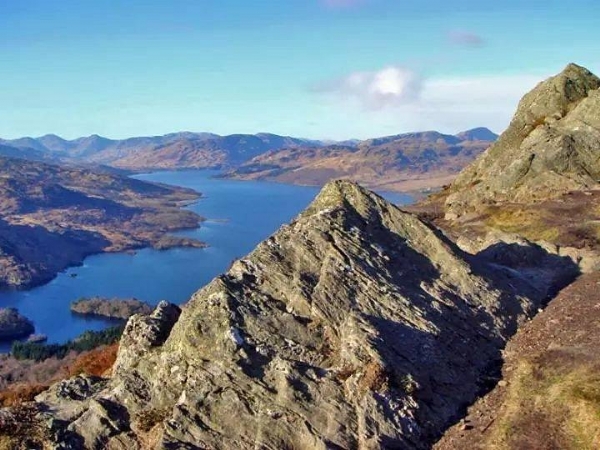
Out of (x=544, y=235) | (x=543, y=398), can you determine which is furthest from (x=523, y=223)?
(x=543, y=398)

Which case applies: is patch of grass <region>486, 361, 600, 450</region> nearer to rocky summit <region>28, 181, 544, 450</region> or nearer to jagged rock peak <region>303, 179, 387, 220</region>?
rocky summit <region>28, 181, 544, 450</region>

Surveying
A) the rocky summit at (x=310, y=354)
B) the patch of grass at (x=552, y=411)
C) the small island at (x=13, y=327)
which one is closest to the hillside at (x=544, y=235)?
the patch of grass at (x=552, y=411)

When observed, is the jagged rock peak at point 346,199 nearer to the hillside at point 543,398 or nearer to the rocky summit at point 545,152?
the hillside at point 543,398

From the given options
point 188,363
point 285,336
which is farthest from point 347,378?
point 188,363

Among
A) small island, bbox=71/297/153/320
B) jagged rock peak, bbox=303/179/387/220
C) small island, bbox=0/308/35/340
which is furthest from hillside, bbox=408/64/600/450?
small island, bbox=0/308/35/340

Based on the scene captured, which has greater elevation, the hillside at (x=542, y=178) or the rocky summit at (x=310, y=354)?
the hillside at (x=542, y=178)

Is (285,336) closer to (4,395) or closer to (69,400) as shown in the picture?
(69,400)

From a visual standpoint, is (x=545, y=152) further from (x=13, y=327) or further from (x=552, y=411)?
(x=13, y=327)
